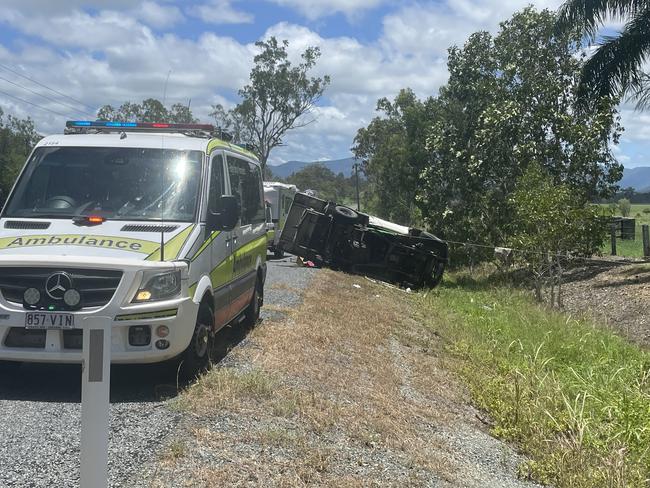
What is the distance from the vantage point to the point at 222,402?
17.7ft

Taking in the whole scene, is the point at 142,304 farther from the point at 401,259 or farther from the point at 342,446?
the point at 401,259

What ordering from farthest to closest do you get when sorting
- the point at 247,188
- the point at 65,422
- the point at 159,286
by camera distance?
the point at 247,188
the point at 159,286
the point at 65,422

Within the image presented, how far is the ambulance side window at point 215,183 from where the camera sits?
6.66m

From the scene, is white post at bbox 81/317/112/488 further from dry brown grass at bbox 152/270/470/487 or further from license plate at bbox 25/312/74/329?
license plate at bbox 25/312/74/329

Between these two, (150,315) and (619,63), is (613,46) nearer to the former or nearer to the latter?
(619,63)

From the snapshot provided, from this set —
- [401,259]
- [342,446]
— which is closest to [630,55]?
[401,259]

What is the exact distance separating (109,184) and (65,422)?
2.40 m

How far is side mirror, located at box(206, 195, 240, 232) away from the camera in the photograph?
6.43 metres

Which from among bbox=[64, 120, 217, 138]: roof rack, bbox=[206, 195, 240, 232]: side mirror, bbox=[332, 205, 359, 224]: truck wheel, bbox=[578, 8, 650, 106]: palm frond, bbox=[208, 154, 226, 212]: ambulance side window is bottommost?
bbox=[332, 205, 359, 224]: truck wheel

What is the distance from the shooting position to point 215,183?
691cm

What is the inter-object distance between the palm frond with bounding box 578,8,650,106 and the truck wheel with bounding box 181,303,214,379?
16.2 metres

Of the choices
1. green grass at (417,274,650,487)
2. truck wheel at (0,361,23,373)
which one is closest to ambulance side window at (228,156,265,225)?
truck wheel at (0,361,23,373)

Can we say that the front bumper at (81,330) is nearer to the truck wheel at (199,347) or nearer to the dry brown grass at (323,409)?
the truck wheel at (199,347)

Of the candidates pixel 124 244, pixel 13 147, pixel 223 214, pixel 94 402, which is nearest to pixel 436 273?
pixel 223 214
